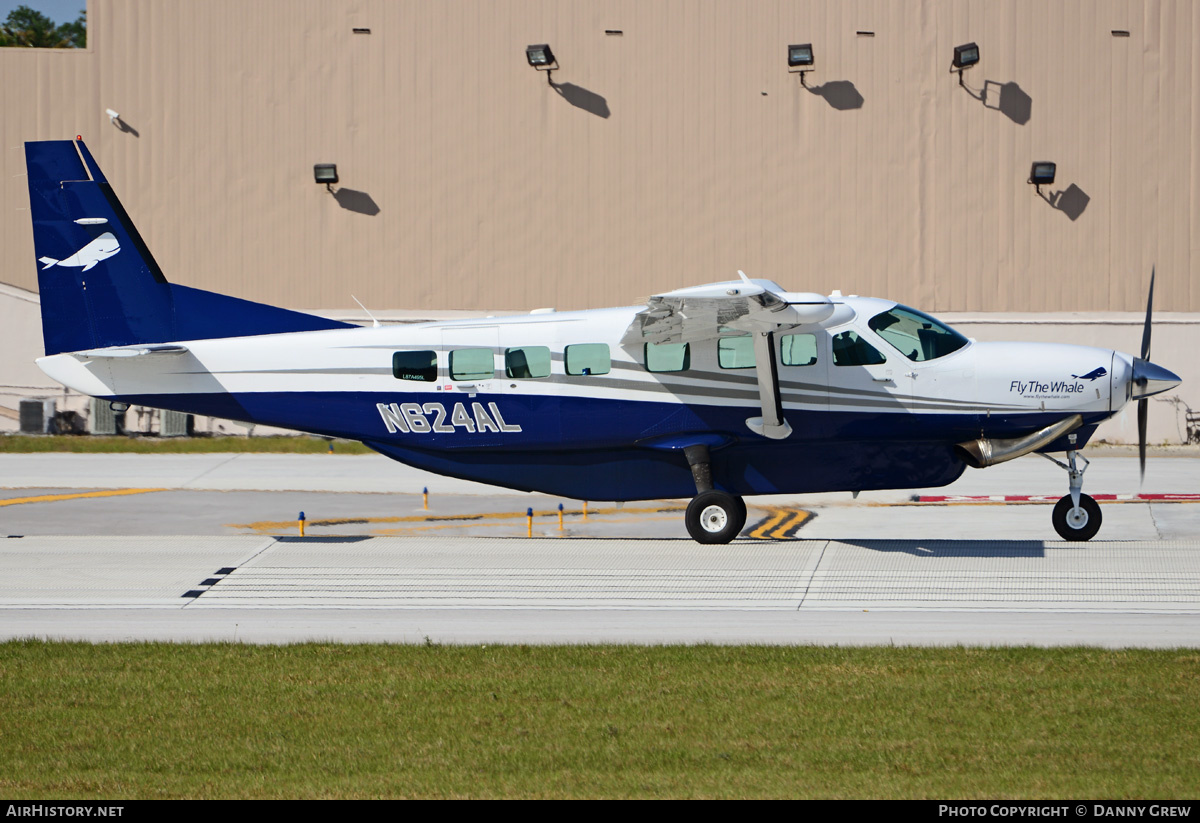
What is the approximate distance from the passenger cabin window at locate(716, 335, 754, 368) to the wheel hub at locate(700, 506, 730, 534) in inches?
69.6

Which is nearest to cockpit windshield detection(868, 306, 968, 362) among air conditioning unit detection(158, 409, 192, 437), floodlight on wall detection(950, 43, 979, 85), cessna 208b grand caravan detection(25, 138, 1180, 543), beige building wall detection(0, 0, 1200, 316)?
cessna 208b grand caravan detection(25, 138, 1180, 543)

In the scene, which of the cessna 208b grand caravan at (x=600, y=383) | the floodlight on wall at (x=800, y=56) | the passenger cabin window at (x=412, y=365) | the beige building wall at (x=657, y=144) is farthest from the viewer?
the beige building wall at (x=657, y=144)

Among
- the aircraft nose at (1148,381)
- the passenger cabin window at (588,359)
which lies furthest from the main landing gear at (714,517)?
the aircraft nose at (1148,381)

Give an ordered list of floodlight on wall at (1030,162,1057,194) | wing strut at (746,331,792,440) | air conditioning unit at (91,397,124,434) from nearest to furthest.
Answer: wing strut at (746,331,792,440)
floodlight on wall at (1030,162,1057,194)
air conditioning unit at (91,397,124,434)

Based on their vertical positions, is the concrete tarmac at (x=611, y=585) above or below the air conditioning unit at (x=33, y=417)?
above

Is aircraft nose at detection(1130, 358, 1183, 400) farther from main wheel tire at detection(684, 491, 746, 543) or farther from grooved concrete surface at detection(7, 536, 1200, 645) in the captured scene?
main wheel tire at detection(684, 491, 746, 543)

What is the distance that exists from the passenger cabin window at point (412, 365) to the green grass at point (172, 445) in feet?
55.0

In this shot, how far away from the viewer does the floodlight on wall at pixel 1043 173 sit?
1276 inches

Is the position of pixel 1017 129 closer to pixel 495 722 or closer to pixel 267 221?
pixel 267 221

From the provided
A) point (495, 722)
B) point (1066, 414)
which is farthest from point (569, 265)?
point (495, 722)

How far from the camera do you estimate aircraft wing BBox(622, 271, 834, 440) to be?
44.7 ft

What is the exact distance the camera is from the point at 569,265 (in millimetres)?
33625

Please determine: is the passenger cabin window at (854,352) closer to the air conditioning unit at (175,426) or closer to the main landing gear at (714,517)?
the main landing gear at (714,517)

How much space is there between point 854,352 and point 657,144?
19353 millimetres
